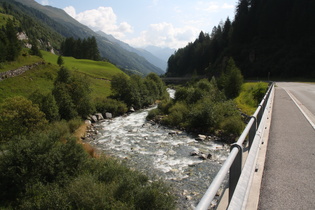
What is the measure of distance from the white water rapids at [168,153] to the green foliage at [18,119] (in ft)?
21.3

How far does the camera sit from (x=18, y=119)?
20.0 meters

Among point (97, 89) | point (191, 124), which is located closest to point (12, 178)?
point (191, 124)

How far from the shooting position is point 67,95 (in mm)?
31875

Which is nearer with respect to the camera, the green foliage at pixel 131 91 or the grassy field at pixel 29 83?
the grassy field at pixel 29 83

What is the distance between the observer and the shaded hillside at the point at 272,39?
6912cm

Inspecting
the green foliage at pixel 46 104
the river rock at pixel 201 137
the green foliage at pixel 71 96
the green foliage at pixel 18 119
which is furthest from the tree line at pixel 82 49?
the river rock at pixel 201 137

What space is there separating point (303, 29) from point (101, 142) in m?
84.4

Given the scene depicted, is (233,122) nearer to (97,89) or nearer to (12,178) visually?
(12,178)

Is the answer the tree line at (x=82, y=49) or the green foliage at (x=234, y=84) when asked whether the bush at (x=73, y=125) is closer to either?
the green foliage at (x=234, y=84)

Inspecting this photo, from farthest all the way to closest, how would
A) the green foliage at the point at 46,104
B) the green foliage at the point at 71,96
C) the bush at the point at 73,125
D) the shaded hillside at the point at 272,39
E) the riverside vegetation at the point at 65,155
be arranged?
1. the shaded hillside at the point at 272,39
2. the green foliage at the point at 71,96
3. the bush at the point at 73,125
4. the green foliage at the point at 46,104
5. the riverside vegetation at the point at 65,155

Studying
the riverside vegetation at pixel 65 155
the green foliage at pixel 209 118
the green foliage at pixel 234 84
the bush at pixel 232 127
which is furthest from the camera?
the green foliage at pixel 234 84

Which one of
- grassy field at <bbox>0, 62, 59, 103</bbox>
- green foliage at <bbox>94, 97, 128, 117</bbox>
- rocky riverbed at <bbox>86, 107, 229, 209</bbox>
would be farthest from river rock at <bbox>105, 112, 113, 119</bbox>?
grassy field at <bbox>0, 62, 59, 103</bbox>

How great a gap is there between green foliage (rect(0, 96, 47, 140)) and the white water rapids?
6.49m

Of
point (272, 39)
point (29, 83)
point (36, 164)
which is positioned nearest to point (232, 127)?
point (36, 164)
